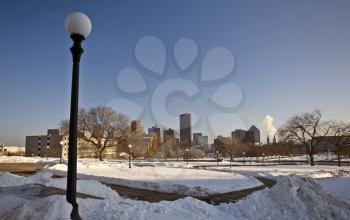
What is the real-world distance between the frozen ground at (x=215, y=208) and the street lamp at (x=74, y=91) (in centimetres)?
47

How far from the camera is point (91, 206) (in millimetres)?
7531

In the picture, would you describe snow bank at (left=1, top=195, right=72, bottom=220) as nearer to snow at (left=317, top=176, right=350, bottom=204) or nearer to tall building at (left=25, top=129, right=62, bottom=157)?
snow at (left=317, top=176, right=350, bottom=204)

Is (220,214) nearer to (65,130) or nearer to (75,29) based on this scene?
(75,29)

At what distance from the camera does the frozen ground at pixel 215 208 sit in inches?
271

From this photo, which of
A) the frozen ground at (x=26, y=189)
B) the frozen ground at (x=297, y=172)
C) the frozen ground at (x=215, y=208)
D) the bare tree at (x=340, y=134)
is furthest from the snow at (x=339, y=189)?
the bare tree at (x=340, y=134)

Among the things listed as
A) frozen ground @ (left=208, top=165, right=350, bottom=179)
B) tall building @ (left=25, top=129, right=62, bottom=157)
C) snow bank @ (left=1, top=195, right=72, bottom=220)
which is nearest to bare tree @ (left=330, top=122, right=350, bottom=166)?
frozen ground @ (left=208, top=165, right=350, bottom=179)

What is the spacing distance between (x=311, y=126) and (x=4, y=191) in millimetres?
46755

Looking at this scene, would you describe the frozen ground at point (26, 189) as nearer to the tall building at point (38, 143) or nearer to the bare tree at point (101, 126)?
the bare tree at point (101, 126)

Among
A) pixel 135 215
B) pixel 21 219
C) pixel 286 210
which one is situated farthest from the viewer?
pixel 286 210

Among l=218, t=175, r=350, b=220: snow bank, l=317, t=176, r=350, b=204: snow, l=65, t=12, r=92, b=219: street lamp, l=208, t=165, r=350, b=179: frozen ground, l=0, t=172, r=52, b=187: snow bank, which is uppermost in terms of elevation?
l=65, t=12, r=92, b=219: street lamp

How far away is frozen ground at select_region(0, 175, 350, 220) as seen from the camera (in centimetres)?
688

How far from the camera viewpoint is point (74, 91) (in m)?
6.52

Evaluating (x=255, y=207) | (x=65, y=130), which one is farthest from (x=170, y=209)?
(x=65, y=130)

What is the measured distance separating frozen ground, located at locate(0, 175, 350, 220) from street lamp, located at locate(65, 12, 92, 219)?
18.4 inches
